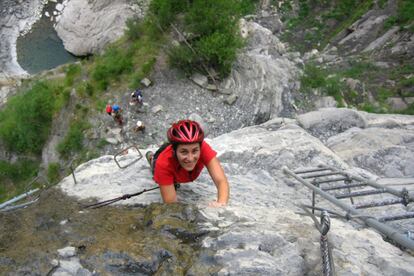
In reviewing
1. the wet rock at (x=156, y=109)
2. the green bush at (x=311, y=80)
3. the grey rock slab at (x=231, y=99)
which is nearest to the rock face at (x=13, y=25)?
the wet rock at (x=156, y=109)

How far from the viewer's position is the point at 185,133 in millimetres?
4359

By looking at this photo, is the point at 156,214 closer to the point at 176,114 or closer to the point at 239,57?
the point at 176,114

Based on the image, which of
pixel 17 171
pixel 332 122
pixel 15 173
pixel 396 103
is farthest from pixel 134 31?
pixel 396 103

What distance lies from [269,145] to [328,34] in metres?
25.6

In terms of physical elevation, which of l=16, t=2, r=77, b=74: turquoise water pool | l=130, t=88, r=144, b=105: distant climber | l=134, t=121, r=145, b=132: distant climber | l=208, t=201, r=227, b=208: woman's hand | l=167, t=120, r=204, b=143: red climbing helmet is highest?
l=16, t=2, r=77, b=74: turquoise water pool

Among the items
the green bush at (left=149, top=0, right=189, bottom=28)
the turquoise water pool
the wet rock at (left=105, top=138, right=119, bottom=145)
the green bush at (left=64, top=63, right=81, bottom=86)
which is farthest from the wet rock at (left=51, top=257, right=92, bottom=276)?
the turquoise water pool

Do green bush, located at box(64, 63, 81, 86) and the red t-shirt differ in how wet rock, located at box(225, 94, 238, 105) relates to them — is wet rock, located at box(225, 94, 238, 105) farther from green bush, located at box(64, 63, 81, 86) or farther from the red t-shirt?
the red t-shirt

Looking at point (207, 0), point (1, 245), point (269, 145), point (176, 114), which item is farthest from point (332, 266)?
point (207, 0)

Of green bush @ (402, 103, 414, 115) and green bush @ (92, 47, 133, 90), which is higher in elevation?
green bush @ (92, 47, 133, 90)

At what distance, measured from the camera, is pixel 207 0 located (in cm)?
1670

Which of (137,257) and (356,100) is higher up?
(137,257)

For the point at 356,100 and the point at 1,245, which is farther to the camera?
the point at 356,100

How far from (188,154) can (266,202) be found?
1781mm

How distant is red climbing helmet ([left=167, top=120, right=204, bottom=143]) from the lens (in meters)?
4.34
